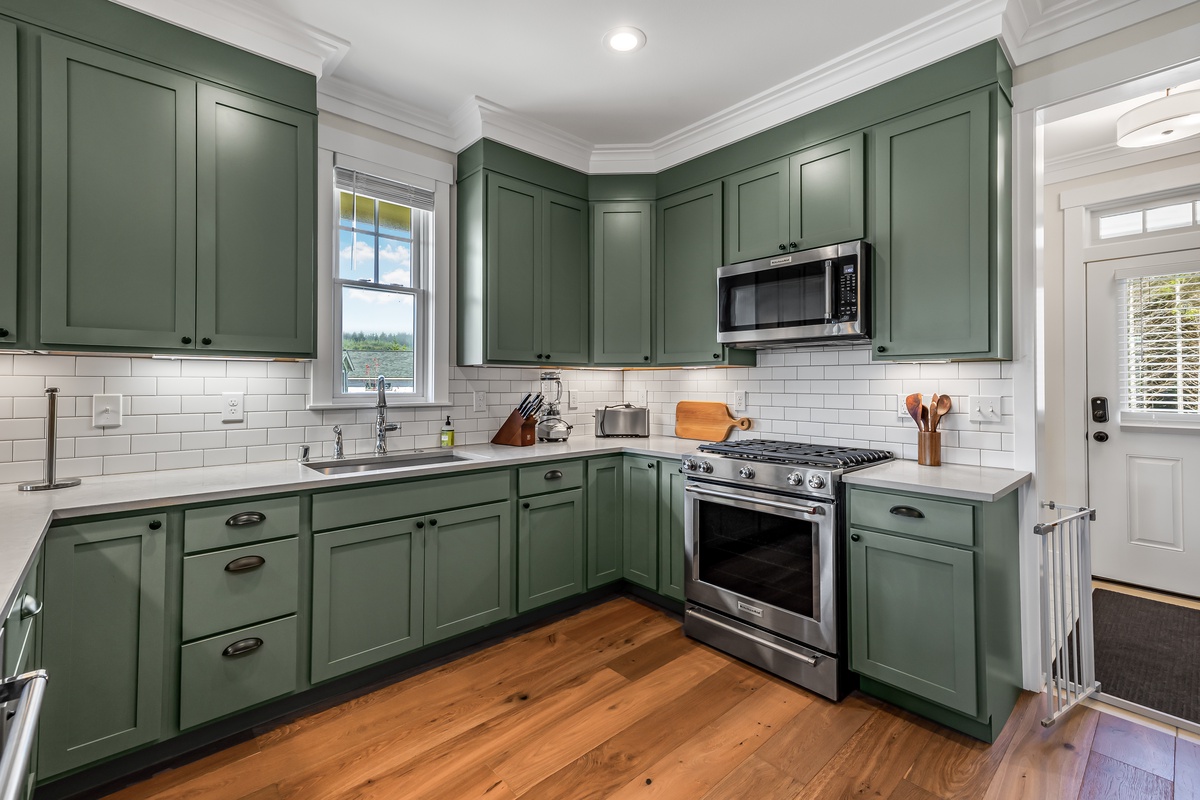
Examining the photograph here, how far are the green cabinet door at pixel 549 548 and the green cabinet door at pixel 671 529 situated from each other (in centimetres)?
44

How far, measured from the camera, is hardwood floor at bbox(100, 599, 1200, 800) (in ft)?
6.14

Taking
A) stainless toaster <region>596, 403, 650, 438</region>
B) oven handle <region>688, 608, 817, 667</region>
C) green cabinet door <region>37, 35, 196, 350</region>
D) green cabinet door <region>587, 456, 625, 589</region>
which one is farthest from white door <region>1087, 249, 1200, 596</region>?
green cabinet door <region>37, 35, 196, 350</region>

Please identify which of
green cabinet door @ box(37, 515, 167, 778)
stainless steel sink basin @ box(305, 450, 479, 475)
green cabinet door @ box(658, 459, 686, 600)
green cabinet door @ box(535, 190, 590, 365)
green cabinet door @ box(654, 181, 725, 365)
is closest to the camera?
green cabinet door @ box(37, 515, 167, 778)

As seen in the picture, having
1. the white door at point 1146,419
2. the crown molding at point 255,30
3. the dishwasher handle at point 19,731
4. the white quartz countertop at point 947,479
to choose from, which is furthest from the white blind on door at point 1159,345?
the dishwasher handle at point 19,731

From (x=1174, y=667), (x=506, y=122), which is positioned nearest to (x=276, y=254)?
(x=506, y=122)

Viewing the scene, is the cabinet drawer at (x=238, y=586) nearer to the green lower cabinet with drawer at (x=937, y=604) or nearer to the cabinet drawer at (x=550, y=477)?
the cabinet drawer at (x=550, y=477)

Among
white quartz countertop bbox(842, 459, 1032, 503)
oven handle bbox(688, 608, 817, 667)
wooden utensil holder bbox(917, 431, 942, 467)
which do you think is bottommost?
oven handle bbox(688, 608, 817, 667)

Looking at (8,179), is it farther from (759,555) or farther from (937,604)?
(937,604)

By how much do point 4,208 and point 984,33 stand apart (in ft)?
11.6

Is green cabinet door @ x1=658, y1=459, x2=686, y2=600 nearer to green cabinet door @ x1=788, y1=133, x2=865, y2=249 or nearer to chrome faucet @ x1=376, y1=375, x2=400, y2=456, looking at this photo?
green cabinet door @ x1=788, y1=133, x2=865, y2=249

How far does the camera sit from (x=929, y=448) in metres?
2.59

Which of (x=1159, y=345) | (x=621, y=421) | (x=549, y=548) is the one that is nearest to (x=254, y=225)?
(x=549, y=548)

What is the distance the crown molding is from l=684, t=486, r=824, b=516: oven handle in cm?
254

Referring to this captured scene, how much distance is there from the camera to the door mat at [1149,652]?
7.65ft
